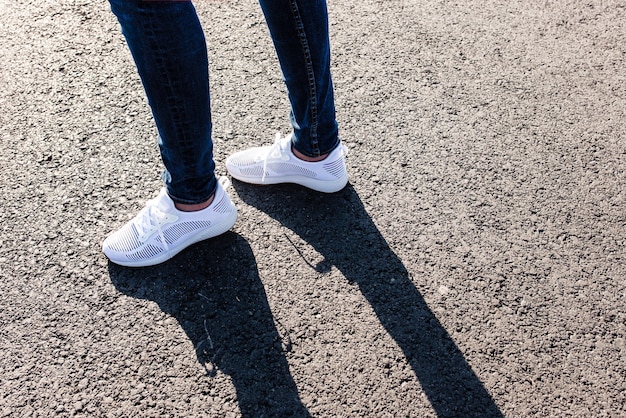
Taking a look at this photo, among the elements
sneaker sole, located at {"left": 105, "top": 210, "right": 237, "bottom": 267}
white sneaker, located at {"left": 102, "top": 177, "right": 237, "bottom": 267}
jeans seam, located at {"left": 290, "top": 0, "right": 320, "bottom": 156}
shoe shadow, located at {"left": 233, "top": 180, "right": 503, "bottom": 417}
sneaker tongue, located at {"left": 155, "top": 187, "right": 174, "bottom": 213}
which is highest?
jeans seam, located at {"left": 290, "top": 0, "right": 320, "bottom": 156}

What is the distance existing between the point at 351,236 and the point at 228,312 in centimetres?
56

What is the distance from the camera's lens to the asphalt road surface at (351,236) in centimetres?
189

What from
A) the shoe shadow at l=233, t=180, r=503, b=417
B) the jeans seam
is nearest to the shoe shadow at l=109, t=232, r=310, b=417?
the shoe shadow at l=233, t=180, r=503, b=417

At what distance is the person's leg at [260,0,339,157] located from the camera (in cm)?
185

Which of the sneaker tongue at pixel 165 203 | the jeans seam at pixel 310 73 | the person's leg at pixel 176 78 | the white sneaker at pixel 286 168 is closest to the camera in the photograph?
the person's leg at pixel 176 78

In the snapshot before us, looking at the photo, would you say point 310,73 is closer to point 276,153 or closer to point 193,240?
point 276,153

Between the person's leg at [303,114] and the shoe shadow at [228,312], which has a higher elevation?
the person's leg at [303,114]

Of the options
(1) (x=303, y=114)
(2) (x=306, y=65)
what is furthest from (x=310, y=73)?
(1) (x=303, y=114)

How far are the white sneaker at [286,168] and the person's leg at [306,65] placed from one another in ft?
0.19

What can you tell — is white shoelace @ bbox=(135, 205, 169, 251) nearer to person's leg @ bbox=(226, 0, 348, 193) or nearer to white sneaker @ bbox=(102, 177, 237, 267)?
white sneaker @ bbox=(102, 177, 237, 267)

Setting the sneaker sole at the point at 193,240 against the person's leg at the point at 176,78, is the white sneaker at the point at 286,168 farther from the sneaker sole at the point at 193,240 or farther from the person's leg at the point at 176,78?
the person's leg at the point at 176,78

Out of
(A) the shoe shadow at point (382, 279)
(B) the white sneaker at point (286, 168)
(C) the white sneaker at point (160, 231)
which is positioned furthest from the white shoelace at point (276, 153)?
(C) the white sneaker at point (160, 231)

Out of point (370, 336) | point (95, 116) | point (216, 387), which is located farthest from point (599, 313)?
point (95, 116)

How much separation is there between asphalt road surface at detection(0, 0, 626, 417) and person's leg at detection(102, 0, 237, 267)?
0.32ft
